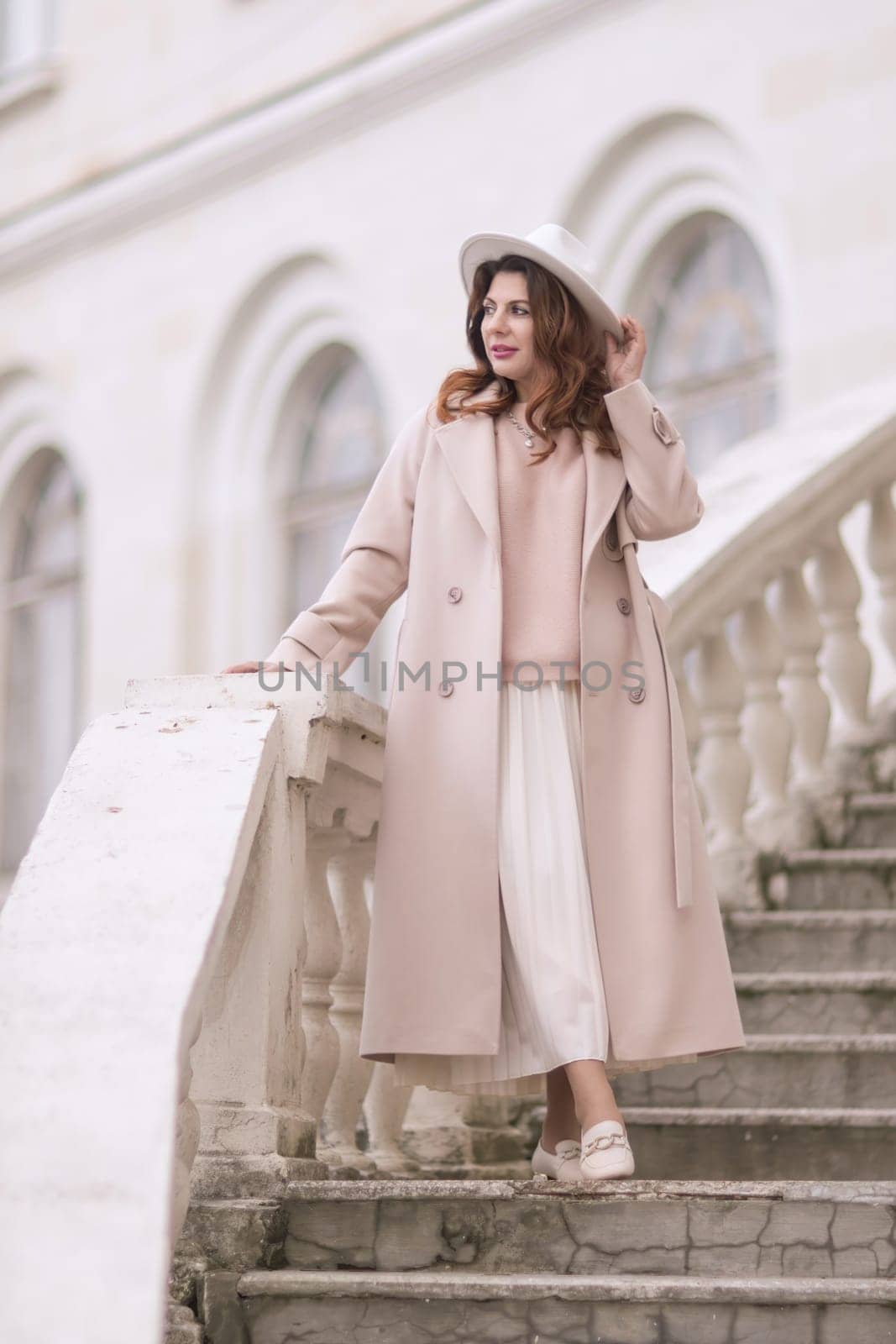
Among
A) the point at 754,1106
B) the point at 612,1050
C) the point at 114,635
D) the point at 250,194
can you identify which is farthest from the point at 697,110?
the point at 612,1050

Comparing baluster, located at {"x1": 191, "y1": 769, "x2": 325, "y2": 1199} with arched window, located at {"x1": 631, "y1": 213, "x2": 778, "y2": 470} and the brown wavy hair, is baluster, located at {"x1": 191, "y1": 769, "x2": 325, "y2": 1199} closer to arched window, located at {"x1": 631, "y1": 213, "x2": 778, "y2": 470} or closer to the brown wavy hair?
the brown wavy hair

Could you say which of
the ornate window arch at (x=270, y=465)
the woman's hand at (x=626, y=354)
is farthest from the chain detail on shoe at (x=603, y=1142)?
the ornate window arch at (x=270, y=465)

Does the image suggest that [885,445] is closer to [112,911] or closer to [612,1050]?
[612,1050]

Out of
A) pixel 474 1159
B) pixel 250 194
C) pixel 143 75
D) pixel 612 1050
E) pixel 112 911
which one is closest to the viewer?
pixel 112 911

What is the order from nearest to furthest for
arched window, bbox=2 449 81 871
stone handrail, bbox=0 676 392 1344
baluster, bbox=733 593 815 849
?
stone handrail, bbox=0 676 392 1344 < baluster, bbox=733 593 815 849 < arched window, bbox=2 449 81 871

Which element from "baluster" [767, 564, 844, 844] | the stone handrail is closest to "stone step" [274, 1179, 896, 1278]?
the stone handrail

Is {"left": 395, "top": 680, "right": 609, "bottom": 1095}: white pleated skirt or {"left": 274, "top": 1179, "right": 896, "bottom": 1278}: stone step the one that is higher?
{"left": 395, "top": 680, "right": 609, "bottom": 1095}: white pleated skirt

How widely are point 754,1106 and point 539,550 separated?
1.37m

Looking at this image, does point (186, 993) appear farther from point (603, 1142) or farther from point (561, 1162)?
point (561, 1162)

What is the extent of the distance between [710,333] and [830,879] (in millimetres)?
4056

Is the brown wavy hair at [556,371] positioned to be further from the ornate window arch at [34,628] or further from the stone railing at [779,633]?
the ornate window arch at [34,628]

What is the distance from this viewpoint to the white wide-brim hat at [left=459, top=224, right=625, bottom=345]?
3.30 meters

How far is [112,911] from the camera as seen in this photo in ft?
8.34

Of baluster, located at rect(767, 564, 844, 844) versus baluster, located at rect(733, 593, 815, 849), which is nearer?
baluster, located at rect(733, 593, 815, 849)
